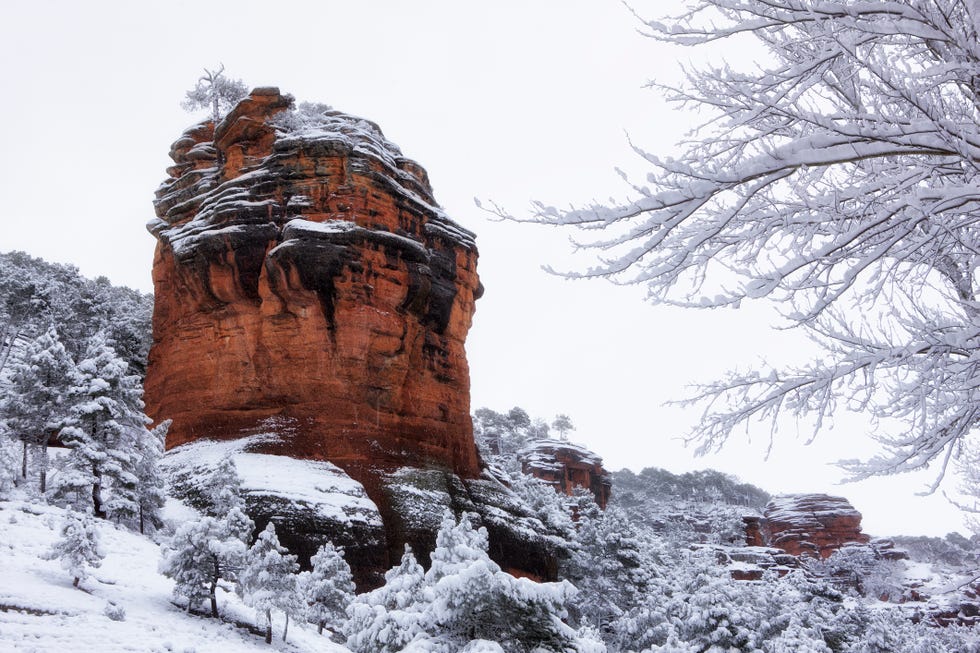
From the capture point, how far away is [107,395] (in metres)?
20.4

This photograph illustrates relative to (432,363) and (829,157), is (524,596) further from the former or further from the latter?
(432,363)

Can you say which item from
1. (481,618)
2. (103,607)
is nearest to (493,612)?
(481,618)

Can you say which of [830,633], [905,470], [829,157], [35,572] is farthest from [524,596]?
[830,633]

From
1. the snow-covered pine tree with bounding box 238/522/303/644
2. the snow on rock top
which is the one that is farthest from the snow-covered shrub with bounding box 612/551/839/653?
the snow on rock top

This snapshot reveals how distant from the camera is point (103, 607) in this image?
43.3 feet

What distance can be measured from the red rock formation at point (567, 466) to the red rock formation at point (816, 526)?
2035 centimetres

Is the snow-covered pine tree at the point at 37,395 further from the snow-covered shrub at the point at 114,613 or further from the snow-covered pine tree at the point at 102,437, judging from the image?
the snow-covered shrub at the point at 114,613

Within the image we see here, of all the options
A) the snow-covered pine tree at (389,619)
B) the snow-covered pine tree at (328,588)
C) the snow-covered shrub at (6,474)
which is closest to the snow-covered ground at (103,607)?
the snow-covered pine tree at (328,588)

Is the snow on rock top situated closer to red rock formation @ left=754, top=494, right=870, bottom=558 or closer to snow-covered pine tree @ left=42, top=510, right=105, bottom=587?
snow-covered pine tree @ left=42, top=510, right=105, bottom=587

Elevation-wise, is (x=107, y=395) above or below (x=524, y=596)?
above

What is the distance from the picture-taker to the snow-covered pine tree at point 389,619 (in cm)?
1023

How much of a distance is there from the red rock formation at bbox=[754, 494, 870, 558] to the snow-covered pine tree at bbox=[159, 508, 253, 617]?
69411mm

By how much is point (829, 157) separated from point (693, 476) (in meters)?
113

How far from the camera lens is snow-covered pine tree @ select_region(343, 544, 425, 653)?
33.6ft
